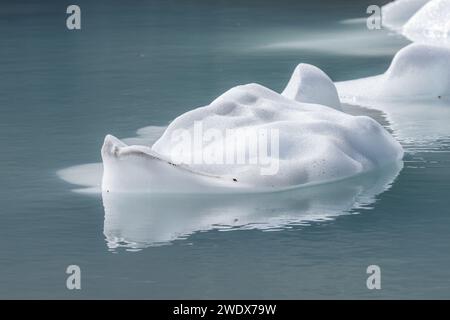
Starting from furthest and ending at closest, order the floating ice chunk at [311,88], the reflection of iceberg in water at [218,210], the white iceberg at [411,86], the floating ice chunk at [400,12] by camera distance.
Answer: the floating ice chunk at [400,12], the white iceberg at [411,86], the floating ice chunk at [311,88], the reflection of iceberg in water at [218,210]

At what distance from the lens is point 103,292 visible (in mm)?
10086

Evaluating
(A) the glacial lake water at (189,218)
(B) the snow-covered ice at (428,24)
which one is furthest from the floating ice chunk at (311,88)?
(B) the snow-covered ice at (428,24)

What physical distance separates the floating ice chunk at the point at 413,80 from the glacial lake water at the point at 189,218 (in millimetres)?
1133

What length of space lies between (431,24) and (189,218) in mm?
17781

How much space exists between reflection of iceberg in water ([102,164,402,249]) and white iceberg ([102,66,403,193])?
0.16 m

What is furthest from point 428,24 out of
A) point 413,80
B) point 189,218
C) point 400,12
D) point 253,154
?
point 189,218

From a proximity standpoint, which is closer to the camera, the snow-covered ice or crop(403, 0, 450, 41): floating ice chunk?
the snow-covered ice

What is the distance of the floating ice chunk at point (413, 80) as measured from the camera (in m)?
19.9

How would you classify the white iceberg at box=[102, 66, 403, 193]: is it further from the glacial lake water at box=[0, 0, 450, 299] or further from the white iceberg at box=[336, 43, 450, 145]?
the white iceberg at box=[336, 43, 450, 145]

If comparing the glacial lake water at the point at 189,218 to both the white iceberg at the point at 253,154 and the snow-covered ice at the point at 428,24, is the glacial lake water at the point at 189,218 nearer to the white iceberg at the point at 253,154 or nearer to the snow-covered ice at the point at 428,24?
the white iceberg at the point at 253,154

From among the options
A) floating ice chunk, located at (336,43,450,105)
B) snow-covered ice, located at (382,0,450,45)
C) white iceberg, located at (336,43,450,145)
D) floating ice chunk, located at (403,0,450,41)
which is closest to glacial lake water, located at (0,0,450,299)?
white iceberg, located at (336,43,450,145)

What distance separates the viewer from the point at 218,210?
1247 cm

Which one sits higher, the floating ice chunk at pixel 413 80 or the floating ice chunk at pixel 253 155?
the floating ice chunk at pixel 413 80

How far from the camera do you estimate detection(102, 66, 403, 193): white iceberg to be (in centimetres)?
1302
